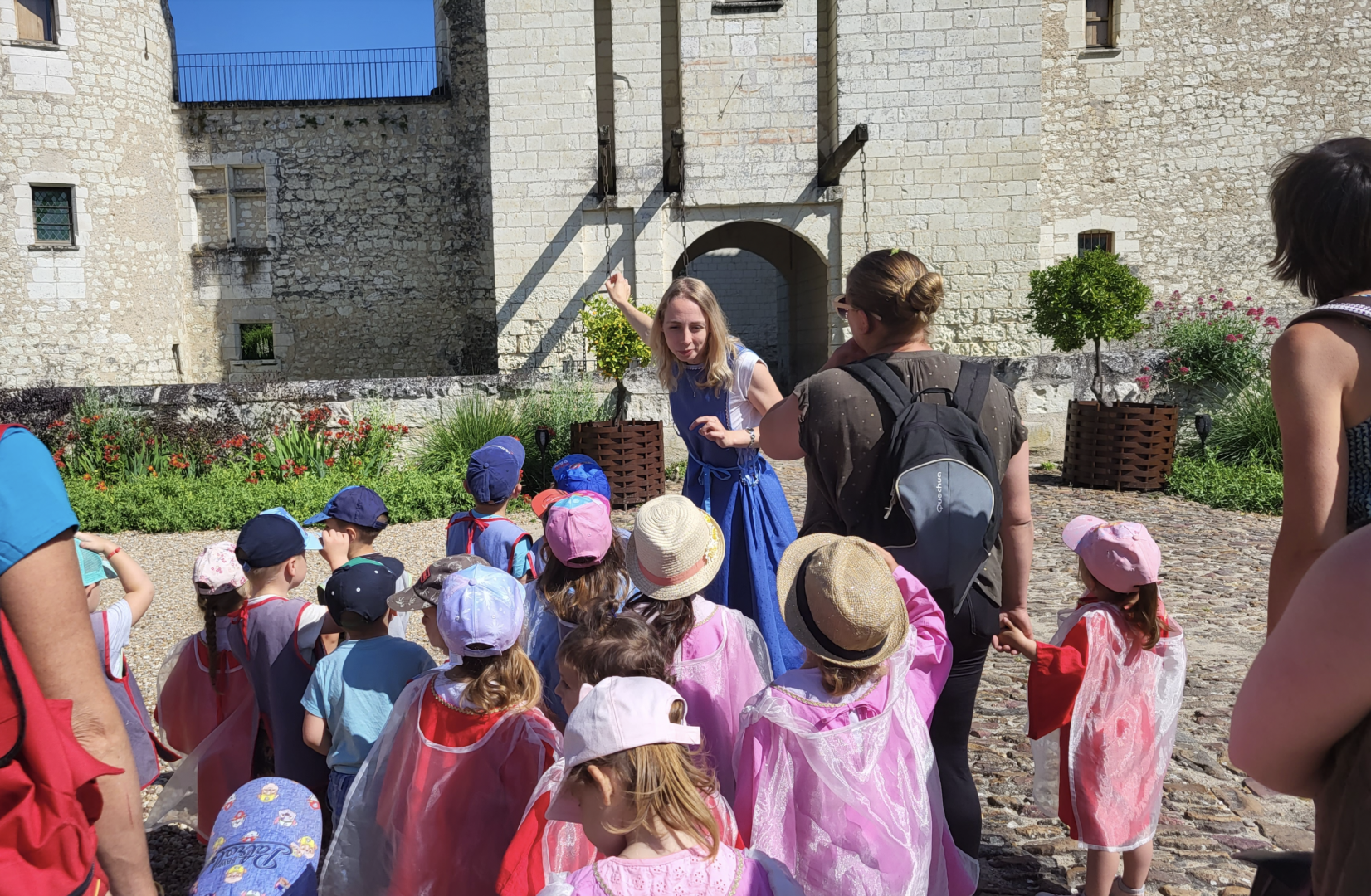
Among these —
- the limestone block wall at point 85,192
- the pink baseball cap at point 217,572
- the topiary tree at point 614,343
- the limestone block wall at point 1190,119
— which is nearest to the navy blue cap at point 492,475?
the pink baseball cap at point 217,572

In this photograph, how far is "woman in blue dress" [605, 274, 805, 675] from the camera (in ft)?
9.56

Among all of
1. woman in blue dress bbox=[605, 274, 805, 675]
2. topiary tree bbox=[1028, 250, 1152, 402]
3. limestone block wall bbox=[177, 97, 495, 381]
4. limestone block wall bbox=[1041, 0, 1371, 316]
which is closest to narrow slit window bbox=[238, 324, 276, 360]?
limestone block wall bbox=[177, 97, 495, 381]

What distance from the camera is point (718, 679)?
6.97ft

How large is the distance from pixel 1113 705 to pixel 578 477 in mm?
1828

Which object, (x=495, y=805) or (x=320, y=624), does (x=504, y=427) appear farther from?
(x=495, y=805)

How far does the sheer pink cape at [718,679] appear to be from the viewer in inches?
82.4

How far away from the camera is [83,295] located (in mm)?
14039

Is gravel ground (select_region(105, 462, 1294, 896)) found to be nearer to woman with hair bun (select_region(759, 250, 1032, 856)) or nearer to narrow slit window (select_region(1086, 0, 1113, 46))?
woman with hair bun (select_region(759, 250, 1032, 856))

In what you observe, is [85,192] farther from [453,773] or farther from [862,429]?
[862,429]

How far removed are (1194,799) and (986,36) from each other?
11.3 m

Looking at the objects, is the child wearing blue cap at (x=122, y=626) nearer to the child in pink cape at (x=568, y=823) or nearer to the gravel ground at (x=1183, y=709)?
the gravel ground at (x=1183, y=709)

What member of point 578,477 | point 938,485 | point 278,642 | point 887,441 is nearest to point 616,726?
point 938,485

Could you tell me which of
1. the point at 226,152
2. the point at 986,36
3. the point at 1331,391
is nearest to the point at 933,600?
the point at 1331,391

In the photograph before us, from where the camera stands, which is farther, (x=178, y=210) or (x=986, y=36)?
(x=178, y=210)
